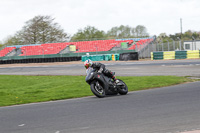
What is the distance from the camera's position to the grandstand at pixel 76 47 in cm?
4849

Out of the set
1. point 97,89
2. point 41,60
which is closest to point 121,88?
point 97,89

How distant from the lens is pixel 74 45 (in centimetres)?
5225

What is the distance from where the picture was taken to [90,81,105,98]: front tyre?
35.4 ft

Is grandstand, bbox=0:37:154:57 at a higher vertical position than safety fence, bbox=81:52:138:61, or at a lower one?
higher

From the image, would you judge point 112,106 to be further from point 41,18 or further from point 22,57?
point 41,18

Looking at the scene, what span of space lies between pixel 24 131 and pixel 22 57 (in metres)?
47.3

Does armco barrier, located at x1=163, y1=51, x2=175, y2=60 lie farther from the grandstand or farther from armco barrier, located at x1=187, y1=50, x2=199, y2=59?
the grandstand

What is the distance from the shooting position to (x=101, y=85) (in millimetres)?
11062

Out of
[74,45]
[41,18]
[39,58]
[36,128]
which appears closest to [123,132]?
[36,128]

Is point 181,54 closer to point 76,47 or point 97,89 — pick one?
point 76,47

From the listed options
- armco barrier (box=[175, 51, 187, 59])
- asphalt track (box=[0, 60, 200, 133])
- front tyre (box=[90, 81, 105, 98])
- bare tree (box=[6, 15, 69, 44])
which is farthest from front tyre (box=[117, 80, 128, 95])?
bare tree (box=[6, 15, 69, 44])

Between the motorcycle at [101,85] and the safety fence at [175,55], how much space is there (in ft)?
93.3

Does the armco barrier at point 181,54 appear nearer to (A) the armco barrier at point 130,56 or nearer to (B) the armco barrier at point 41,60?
(A) the armco barrier at point 130,56

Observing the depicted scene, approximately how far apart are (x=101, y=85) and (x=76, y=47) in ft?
134
